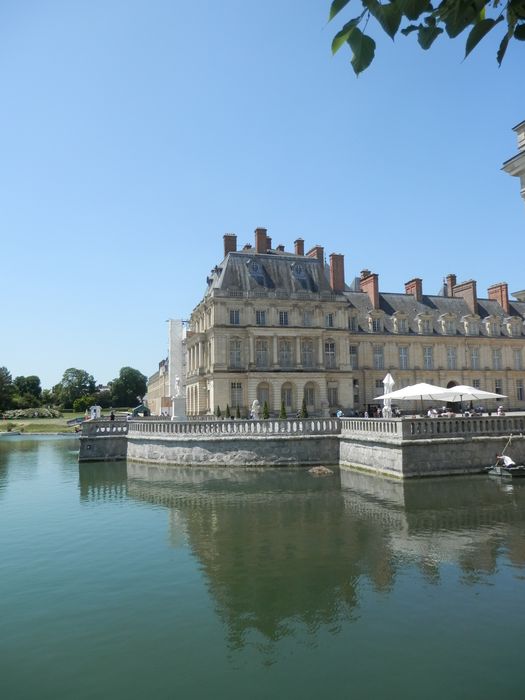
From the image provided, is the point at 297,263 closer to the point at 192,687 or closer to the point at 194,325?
the point at 194,325

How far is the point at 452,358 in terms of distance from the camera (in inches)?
1992

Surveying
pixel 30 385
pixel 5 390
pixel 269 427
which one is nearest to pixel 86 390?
pixel 30 385

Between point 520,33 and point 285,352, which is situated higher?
point 285,352

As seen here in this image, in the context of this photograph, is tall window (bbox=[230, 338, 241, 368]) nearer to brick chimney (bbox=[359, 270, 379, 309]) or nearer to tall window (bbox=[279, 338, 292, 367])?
tall window (bbox=[279, 338, 292, 367])

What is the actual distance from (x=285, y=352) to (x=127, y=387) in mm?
81126

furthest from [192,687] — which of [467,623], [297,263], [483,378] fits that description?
[483,378]

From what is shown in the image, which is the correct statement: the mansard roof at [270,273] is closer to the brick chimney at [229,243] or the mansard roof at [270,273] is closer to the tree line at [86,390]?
the brick chimney at [229,243]

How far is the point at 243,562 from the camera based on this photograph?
34.2 feet

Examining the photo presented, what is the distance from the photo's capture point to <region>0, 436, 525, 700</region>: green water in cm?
620

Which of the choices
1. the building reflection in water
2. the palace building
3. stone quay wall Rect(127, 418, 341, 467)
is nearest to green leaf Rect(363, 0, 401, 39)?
the building reflection in water

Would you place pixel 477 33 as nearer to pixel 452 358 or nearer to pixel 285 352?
pixel 285 352

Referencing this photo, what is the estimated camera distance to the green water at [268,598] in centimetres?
620

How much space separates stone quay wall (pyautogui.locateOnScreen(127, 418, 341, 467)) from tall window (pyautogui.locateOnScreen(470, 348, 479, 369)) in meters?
31.1

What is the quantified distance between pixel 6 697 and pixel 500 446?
18.2 meters
